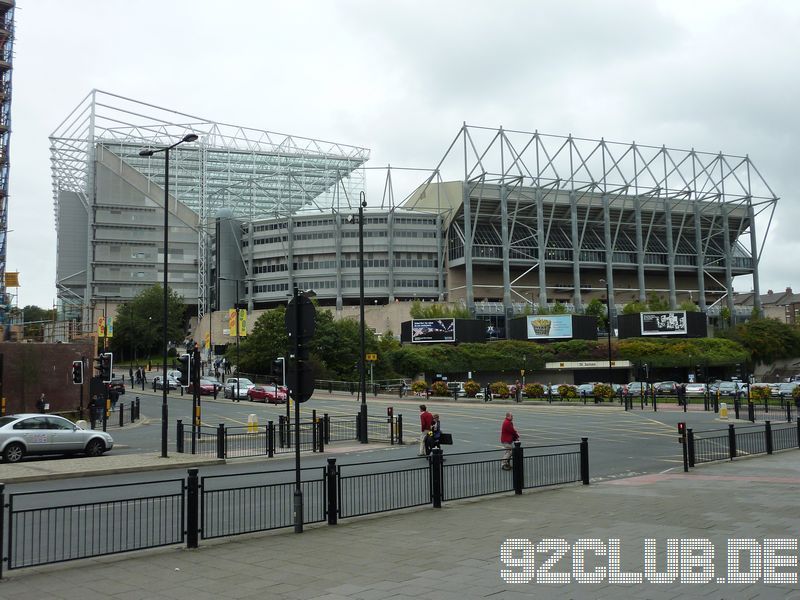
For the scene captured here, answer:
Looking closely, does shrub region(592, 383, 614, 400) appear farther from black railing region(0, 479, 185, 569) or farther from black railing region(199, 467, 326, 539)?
black railing region(0, 479, 185, 569)

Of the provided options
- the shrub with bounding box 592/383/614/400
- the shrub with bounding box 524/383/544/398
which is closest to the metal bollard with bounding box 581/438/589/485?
the shrub with bounding box 592/383/614/400

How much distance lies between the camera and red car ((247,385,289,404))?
5188 cm

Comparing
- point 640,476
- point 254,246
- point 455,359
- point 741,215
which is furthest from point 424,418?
point 741,215

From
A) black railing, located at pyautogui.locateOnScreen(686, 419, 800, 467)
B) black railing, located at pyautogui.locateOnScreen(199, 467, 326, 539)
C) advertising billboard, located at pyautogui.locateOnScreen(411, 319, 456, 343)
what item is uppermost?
advertising billboard, located at pyautogui.locateOnScreen(411, 319, 456, 343)

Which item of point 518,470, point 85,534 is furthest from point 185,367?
point 85,534

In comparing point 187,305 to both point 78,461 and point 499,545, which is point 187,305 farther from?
point 499,545

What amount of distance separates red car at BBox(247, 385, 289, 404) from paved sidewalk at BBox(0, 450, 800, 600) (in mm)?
38088

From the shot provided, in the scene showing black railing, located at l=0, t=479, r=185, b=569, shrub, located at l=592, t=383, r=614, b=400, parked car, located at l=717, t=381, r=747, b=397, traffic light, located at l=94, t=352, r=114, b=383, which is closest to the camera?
black railing, located at l=0, t=479, r=185, b=569

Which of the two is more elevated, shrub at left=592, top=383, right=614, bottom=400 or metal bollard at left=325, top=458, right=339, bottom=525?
metal bollard at left=325, top=458, right=339, bottom=525

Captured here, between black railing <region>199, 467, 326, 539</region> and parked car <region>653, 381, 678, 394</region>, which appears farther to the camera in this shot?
parked car <region>653, 381, 678, 394</region>

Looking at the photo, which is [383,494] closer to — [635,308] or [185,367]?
[185,367]

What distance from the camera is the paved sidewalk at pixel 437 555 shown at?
26.7 feet

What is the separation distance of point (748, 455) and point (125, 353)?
352ft

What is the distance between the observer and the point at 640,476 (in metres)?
19.1
